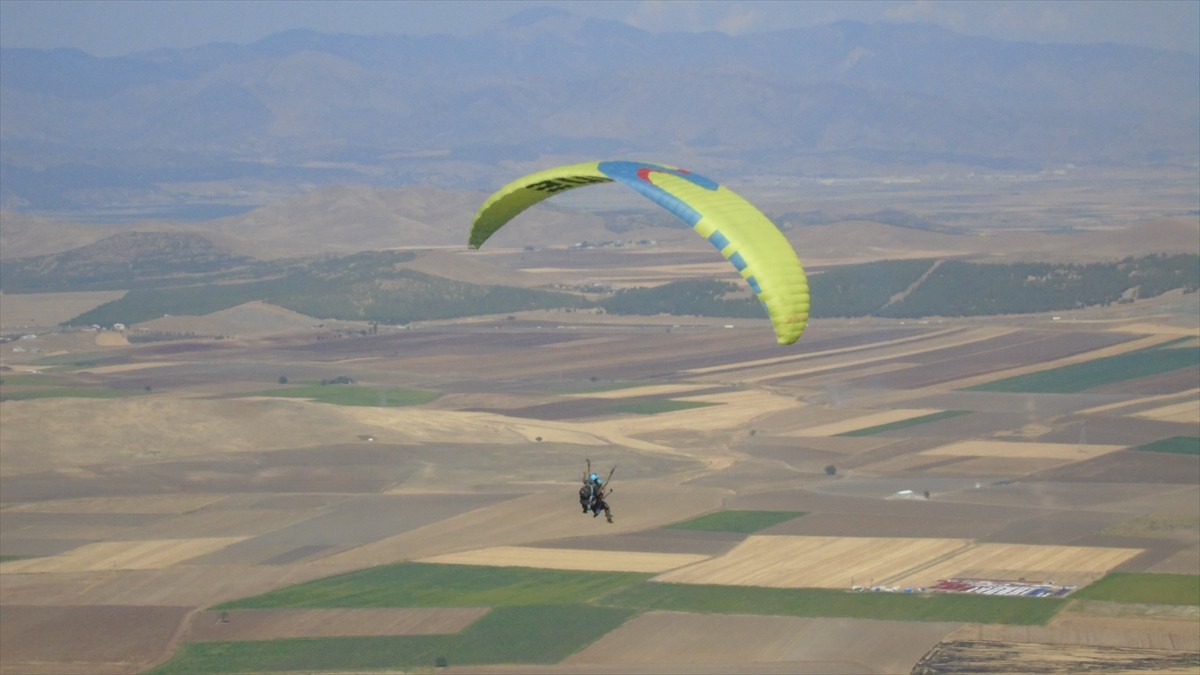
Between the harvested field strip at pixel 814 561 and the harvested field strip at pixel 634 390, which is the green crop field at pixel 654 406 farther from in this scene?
the harvested field strip at pixel 814 561

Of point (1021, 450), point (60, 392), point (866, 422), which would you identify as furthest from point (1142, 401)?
point (60, 392)

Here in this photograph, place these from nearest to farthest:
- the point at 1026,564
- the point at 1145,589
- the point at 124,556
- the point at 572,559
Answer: the point at 1145,589 → the point at 1026,564 → the point at 572,559 → the point at 124,556

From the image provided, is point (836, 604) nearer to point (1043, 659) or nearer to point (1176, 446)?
point (1043, 659)

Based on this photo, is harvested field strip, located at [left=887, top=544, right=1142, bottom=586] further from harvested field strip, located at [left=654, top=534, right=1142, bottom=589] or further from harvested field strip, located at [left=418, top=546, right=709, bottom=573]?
harvested field strip, located at [left=418, top=546, right=709, bottom=573]

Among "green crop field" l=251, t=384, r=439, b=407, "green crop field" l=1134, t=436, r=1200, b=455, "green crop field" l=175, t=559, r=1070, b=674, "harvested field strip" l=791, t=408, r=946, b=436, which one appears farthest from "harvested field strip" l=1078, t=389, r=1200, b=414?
"green crop field" l=175, t=559, r=1070, b=674

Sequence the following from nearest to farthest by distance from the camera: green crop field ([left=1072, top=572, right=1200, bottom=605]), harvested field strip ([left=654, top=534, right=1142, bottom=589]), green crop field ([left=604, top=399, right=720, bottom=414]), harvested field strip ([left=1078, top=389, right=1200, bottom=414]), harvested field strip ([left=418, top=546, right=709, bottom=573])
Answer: green crop field ([left=1072, top=572, right=1200, bottom=605]), harvested field strip ([left=654, top=534, right=1142, bottom=589]), harvested field strip ([left=418, top=546, right=709, bottom=573]), harvested field strip ([left=1078, top=389, right=1200, bottom=414]), green crop field ([left=604, top=399, right=720, bottom=414])

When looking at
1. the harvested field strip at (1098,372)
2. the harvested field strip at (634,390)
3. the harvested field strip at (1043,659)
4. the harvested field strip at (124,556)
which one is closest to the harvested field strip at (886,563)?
the harvested field strip at (1043,659)

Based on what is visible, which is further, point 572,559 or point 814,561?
point 572,559
